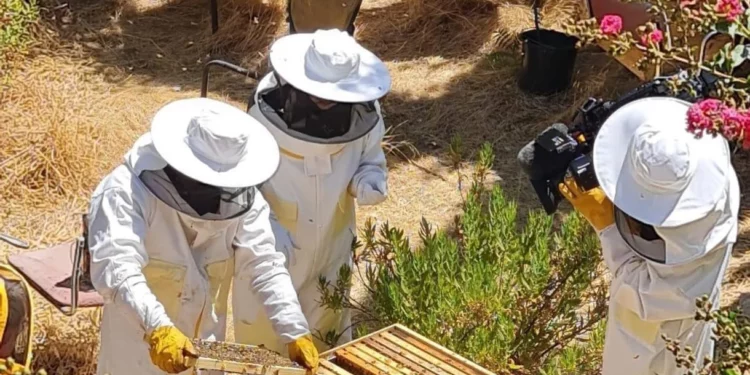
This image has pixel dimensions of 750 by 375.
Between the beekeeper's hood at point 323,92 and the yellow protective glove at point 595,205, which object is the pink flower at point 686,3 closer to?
the yellow protective glove at point 595,205

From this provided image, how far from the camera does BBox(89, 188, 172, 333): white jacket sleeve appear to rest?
2877 millimetres

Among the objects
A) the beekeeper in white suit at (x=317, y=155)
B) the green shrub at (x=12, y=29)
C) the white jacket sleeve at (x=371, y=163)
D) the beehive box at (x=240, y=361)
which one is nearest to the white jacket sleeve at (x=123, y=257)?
the beehive box at (x=240, y=361)

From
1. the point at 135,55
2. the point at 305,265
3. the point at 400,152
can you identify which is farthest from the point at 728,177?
the point at 135,55

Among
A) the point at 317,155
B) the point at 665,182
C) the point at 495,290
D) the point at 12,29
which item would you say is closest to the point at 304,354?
the point at 495,290

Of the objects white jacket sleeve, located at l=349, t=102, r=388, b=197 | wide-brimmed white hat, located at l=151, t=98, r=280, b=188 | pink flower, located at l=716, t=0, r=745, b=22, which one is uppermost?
pink flower, located at l=716, t=0, r=745, b=22

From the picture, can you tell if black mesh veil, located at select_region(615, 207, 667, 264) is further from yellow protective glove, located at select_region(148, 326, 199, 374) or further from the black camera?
yellow protective glove, located at select_region(148, 326, 199, 374)

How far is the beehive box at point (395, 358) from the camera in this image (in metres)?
3.14

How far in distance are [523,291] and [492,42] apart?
4.76m

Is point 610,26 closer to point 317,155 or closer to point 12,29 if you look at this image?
point 317,155

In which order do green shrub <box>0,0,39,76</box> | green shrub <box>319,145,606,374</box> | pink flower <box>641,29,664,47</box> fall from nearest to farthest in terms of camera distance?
1. pink flower <box>641,29,664,47</box>
2. green shrub <box>319,145,606,374</box>
3. green shrub <box>0,0,39,76</box>

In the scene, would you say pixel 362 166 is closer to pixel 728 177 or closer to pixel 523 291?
pixel 523 291

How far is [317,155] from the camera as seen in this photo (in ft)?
12.0

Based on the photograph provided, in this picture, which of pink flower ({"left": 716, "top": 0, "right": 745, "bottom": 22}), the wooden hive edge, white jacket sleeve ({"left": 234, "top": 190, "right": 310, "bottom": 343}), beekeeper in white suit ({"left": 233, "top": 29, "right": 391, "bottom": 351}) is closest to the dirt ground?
beekeeper in white suit ({"left": 233, "top": 29, "right": 391, "bottom": 351})

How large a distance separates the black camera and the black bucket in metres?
3.70
